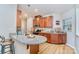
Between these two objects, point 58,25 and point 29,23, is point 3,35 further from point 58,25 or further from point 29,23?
point 58,25

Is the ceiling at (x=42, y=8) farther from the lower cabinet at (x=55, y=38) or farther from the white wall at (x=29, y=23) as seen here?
the lower cabinet at (x=55, y=38)

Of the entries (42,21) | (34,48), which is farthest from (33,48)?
(42,21)

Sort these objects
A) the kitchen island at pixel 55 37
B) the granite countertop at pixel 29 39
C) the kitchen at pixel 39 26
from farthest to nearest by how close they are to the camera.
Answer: the kitchen island at pixel 55 37 → the kitchen at pixel 39 26 → the granite countertop at pixel 29 39

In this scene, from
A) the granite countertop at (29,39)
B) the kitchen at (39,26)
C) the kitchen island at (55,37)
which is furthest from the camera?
the kitchen island at (55,37)

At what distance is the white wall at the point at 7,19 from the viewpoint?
83.4 inches

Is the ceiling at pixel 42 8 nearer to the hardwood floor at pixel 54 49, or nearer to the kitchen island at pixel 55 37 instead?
the kitchen island at pixel 55 37

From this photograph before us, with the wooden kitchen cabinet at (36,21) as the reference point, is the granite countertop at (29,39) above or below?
below

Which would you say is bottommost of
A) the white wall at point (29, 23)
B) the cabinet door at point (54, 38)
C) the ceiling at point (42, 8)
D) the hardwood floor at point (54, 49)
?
the hardwood floor at point (54, 49)

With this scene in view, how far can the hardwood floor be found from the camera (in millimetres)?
2287

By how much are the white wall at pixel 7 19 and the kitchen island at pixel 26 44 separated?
17cm

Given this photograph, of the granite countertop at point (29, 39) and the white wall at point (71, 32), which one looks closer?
the granite countertop at point (29, 39)

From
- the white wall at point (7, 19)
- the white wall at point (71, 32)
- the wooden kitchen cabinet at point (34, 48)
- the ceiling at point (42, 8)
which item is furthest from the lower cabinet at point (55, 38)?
the white wall at point (7, 19)

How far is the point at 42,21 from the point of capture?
2.30 m

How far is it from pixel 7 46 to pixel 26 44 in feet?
1.36
